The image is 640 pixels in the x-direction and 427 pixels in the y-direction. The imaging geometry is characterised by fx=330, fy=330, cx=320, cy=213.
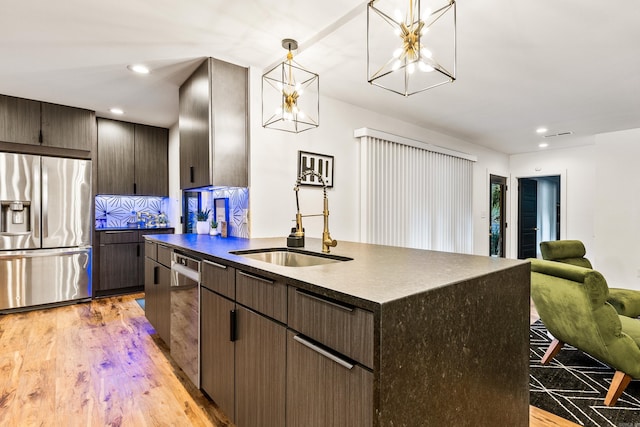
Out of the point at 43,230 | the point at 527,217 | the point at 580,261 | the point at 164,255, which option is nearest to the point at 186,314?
the point at 164,255

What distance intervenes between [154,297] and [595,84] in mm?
4644

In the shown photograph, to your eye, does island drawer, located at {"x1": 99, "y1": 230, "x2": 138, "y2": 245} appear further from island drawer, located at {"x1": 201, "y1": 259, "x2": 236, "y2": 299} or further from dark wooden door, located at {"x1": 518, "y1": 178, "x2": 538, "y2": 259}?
dark wooden door, located at {"x1": 518, "y1": 178, "x2": 538, "y2": 259}

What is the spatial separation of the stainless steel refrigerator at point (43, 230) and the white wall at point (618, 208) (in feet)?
24.0

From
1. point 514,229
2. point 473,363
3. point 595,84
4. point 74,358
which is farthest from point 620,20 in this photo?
point 514,229

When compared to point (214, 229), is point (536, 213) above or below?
above

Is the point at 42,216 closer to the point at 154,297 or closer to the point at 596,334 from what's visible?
the point at 154,297

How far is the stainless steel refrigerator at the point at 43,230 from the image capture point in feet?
12.1

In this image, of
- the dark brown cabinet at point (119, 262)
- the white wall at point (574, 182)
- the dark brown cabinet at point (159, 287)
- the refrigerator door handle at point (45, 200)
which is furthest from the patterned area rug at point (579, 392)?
the refrigerator door handle at point (45, 200)

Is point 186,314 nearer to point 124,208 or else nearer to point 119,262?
point 119,262

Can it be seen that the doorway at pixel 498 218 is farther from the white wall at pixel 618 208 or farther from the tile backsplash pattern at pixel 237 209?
the tile backsplash pattern at pixel 237 209

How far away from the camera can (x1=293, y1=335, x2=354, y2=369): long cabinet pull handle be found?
0.99 meters

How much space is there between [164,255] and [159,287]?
1.06 feet

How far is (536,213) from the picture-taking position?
7.33 metres

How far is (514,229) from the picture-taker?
22.2ft
